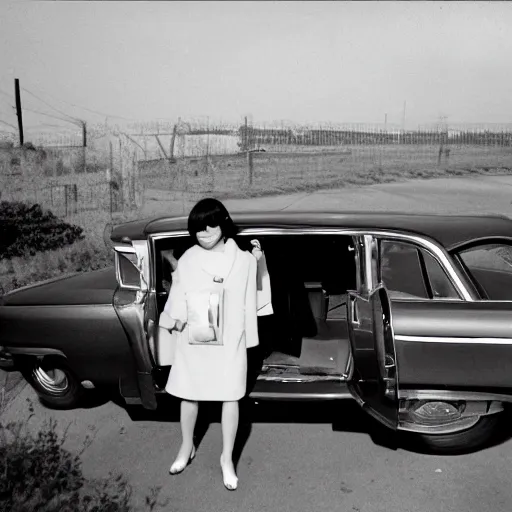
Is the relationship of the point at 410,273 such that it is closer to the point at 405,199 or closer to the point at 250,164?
the point at 405,199

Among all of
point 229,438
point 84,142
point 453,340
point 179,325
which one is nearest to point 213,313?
point 179,325

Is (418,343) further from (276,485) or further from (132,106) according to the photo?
(132,106)

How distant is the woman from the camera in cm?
349

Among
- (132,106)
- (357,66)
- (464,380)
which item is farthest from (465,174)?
(464,380)

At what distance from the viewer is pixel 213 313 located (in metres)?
3.46

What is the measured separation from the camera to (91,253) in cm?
880

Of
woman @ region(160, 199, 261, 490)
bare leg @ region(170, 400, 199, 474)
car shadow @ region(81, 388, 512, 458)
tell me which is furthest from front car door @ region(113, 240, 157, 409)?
woman @ region(160, 199, 261, 490)

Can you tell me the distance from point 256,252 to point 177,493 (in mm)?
1320

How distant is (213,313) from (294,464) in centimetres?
112

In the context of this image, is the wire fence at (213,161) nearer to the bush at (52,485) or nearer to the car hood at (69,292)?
the car hood at (69,292)

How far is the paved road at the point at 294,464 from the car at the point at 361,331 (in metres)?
0.22

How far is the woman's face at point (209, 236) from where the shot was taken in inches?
139

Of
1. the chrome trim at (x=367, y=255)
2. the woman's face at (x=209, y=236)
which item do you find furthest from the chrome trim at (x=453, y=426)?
the woman's face at (x=209, y=236)

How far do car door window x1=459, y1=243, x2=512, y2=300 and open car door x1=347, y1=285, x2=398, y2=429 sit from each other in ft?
2.51
